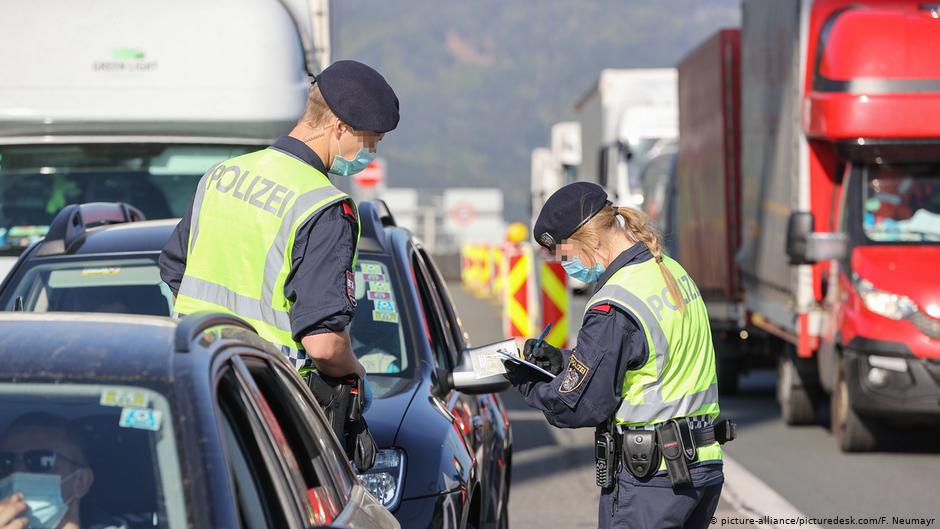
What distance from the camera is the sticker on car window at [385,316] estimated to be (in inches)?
255

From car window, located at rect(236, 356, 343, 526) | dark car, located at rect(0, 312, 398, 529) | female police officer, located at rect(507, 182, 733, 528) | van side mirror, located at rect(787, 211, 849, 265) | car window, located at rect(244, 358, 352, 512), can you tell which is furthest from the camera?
van side mirror, located at rect(787, 211, 849, 265)

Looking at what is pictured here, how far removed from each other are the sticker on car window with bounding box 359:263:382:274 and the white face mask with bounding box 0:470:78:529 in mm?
3533

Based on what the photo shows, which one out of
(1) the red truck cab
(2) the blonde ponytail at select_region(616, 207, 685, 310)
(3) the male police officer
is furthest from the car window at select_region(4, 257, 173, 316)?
(1) the red truck cab

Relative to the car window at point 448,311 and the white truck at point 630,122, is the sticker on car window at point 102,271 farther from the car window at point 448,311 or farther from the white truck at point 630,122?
the white truck at point 630,122

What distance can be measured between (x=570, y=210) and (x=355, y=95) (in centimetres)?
73

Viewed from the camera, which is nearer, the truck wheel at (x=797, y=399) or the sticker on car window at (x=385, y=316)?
the sticker on car window at (x=385, y=316)

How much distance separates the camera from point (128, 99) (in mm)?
9891

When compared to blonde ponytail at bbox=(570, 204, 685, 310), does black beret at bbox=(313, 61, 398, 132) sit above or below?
above

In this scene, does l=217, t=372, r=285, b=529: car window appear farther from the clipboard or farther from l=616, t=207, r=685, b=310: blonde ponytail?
l=616, t=207, r=685, b=310: blonde ponytail

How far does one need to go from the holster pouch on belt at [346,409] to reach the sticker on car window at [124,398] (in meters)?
1.66

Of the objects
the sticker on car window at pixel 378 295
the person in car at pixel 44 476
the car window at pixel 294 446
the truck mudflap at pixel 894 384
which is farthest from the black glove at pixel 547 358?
the truck mudflap at pixel 894 384

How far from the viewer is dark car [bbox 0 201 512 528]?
5.46m

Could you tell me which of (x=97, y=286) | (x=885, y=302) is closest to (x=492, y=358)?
(x=97, y=286)

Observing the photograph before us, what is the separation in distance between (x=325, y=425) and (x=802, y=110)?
9040 mm
